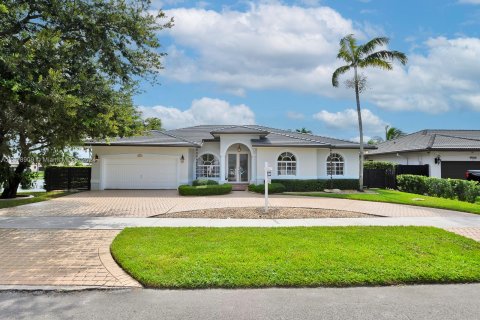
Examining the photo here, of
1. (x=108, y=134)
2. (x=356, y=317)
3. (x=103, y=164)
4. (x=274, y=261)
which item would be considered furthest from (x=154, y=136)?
A: (x=356, y=317)

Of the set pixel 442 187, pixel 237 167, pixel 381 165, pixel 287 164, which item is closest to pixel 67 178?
pixel 237 167

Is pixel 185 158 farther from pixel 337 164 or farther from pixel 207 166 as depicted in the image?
pixel 337 164

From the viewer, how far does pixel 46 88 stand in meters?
8.75

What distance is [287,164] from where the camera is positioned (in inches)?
893

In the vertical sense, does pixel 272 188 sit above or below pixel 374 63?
below

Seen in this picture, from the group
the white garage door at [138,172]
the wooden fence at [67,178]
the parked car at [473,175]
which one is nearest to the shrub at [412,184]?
the parked car at [473,175]

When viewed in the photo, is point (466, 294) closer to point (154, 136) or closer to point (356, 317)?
point (356, 317)

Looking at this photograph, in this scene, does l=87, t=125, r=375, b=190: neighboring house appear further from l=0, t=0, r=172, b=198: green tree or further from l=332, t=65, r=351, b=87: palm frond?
l=0, t=0, r=172, b=198: green tree

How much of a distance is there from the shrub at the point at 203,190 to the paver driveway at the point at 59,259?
985 centimetres

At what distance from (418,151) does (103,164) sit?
74.6 ft

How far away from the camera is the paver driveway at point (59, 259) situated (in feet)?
17.8

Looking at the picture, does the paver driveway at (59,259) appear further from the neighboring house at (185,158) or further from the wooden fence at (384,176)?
the wooden fence at (384,176)

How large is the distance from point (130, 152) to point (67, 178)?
14.5 feet

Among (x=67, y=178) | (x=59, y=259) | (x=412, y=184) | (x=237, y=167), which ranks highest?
(x=237, y=167)
